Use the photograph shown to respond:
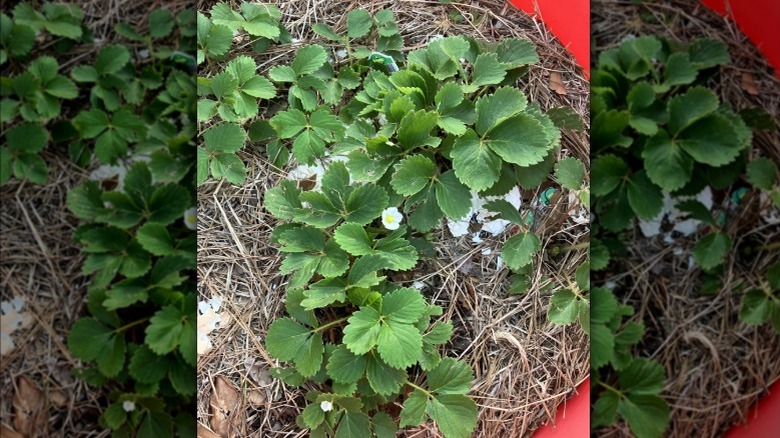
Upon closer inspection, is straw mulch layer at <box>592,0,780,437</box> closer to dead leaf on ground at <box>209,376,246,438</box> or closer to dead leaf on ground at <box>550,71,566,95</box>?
dead leaf on ground at <box>550,71,566,95</box>

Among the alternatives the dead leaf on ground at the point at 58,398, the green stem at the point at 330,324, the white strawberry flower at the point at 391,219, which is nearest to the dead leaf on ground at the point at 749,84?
the white strawberry flower at the point at 391,219

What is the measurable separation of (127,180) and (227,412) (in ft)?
1.32

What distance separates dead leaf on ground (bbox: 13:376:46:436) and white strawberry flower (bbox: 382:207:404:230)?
663mm

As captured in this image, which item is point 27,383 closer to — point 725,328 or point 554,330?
point 554,330

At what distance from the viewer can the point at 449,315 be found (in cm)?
97

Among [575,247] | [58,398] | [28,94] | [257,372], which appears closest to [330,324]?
[257,372]

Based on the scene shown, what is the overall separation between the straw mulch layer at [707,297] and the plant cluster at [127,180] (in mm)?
732

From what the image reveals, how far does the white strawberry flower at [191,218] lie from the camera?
989mm

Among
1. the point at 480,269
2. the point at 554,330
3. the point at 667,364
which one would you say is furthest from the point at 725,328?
the point at 480,269

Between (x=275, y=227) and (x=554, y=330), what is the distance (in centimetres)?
47

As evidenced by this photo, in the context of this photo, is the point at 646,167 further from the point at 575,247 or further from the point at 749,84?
the point at 749,84

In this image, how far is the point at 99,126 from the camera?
3.36ft

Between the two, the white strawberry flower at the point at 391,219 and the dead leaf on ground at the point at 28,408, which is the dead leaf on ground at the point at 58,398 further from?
the white strawberry flower at the point at 391,219

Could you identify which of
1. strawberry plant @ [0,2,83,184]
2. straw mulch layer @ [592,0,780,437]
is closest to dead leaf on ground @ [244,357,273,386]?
strawberry plant @ [0,2,83,184]
